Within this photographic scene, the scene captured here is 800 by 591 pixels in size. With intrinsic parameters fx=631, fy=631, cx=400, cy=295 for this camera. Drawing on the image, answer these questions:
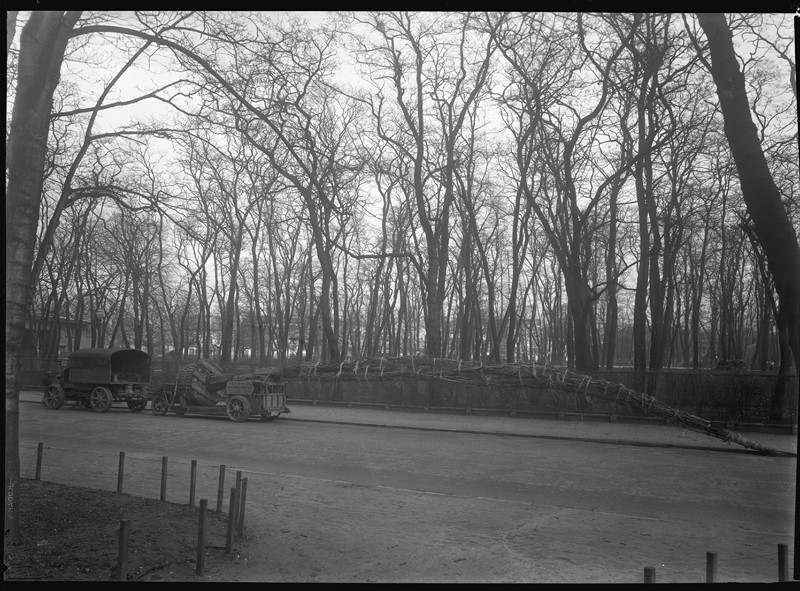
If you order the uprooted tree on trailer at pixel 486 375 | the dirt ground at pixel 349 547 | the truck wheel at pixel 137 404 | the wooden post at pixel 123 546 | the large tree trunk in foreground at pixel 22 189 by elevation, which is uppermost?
the large tree trunk in foreground at pixel 22 189

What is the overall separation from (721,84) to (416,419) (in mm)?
16930

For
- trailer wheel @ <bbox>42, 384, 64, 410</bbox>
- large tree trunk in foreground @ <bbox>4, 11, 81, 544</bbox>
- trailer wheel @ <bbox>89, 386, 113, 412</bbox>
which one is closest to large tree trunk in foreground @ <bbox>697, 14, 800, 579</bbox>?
large tree trunk in foreground @ <bbox>4, 11, 81, 544</bbox>

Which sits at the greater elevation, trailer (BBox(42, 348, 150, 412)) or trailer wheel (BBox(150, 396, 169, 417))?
trailer (BBox(42, 348, 150, 412))

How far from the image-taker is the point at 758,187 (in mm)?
6312

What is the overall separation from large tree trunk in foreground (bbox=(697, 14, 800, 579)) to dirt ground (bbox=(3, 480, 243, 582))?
5.85 meters

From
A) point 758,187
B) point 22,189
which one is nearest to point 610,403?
point 758,187

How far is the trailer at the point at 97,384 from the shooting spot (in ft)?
78.0

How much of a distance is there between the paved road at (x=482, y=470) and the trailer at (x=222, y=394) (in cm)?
94

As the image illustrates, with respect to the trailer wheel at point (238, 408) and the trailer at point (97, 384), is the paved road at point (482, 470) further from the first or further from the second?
the trailer at point (97, 384)

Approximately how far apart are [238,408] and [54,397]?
28.9 feet

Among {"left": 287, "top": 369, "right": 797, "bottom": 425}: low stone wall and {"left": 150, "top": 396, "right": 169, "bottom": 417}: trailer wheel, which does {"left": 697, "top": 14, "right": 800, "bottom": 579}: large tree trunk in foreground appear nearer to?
{"left": 287, "top": 369, "right": 797, "bottom": 425}: low stone wall

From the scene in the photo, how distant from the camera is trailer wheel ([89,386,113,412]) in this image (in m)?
23.3

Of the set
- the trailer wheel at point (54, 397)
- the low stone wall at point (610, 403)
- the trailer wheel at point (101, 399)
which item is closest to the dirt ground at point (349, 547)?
the low stone wall at point (610, 403)

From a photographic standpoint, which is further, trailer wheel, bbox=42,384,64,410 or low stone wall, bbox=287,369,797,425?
trailer wheel, bbox=42,384,64,410
